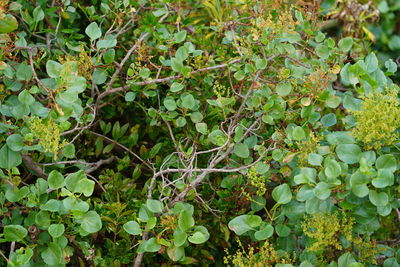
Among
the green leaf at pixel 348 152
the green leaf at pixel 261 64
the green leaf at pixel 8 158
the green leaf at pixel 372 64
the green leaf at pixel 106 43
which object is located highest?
the green leaf at pixel 372 64

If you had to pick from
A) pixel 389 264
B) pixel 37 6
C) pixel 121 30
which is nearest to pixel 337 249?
pixel 389 264

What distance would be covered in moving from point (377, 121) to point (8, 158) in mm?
838

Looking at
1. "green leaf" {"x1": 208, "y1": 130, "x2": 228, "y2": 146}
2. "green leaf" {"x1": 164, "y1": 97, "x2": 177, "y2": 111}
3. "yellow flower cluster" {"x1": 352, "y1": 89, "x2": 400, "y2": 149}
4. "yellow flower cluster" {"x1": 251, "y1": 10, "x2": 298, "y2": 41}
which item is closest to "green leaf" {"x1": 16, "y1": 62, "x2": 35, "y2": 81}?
"green leaf" {"x1": 164, "y1": 97, "x2": 177, "y2": 111}

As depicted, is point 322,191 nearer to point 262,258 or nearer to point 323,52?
point 262,258

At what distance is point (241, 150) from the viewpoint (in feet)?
4.38

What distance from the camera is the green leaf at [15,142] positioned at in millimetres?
1225

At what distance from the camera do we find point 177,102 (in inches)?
56.2

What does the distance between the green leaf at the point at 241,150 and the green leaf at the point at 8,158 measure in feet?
1.73

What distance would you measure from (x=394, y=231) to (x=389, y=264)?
635mm

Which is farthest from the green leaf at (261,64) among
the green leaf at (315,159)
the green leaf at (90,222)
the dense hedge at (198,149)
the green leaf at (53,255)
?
the green leaf at (53,255)

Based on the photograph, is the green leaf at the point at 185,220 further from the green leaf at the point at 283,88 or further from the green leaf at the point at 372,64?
the green leaf at the point at 372,64

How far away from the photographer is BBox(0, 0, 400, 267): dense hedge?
1.15 m

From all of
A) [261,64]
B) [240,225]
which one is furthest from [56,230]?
[261,64]

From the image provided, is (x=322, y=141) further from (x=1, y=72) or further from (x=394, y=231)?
(x=1, y=72)
